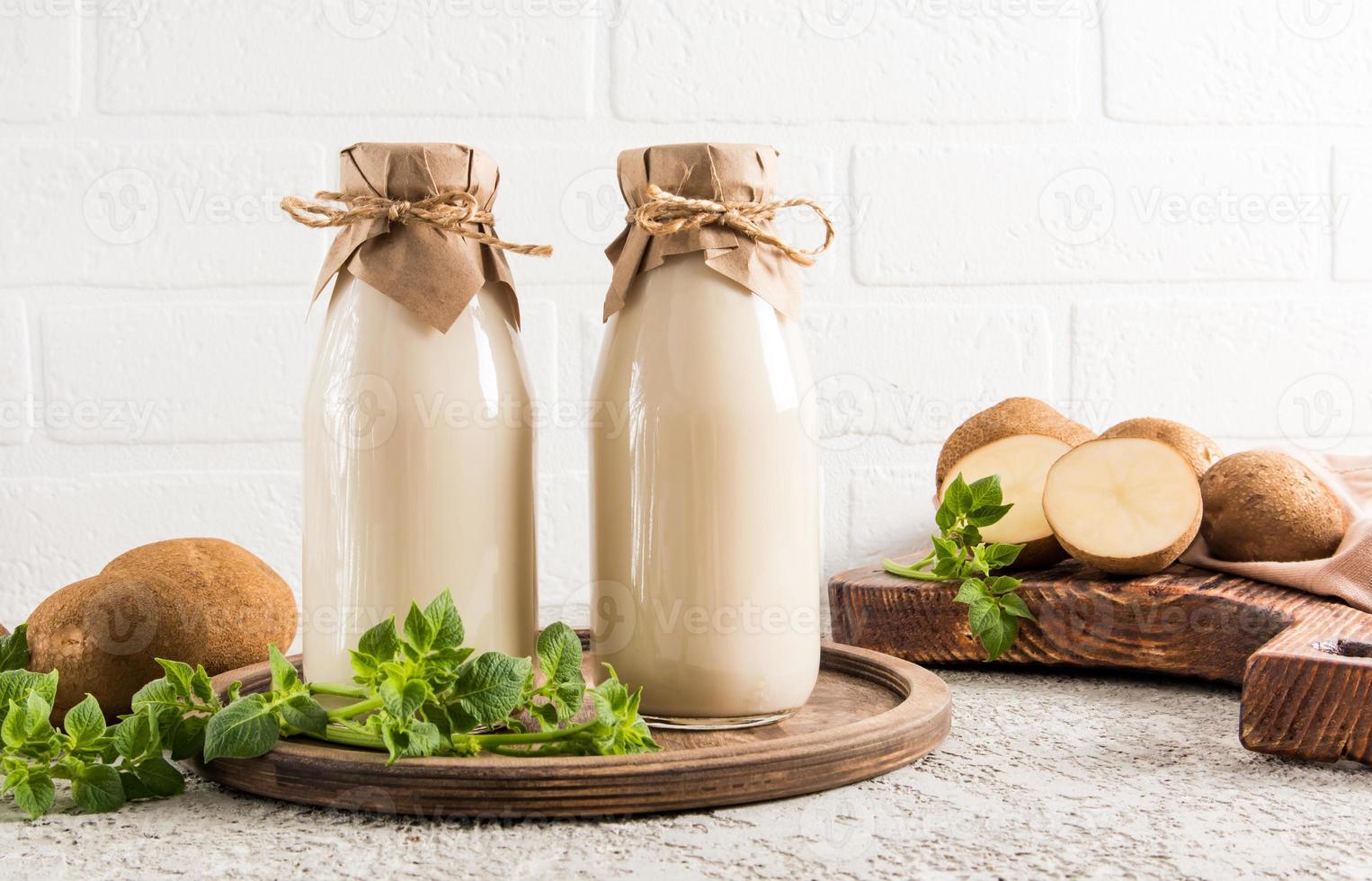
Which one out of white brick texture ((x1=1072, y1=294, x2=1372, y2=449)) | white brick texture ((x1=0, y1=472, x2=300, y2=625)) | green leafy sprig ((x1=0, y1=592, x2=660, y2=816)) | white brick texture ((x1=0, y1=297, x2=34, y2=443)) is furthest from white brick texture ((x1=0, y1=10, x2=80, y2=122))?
white brick texture ((x1=1072, y1=294, x2=1372, y2=449))

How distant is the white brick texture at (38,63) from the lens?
1.03 meters

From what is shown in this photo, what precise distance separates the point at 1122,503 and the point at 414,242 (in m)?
0.48

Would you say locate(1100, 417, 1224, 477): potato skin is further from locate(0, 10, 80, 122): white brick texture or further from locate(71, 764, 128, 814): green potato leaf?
locate(0, 10, 80, 122): white brick texture

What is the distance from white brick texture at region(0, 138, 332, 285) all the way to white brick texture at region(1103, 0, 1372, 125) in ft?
2.45

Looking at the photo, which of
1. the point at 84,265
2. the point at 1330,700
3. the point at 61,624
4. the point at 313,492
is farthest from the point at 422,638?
the point at 84,265

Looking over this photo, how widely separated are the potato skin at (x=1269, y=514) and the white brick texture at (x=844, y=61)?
1.40 feet

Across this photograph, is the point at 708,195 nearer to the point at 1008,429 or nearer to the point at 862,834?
the point at 862,834

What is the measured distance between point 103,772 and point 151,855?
2.3 inches

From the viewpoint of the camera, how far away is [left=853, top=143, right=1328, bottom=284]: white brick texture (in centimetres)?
111

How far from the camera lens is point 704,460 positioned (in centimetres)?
53

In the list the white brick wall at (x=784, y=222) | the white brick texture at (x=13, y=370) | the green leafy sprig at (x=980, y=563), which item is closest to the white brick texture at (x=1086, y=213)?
the white brick wall at (x=784, y=222)

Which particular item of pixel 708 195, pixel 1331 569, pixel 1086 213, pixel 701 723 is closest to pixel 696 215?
pixel 708 195

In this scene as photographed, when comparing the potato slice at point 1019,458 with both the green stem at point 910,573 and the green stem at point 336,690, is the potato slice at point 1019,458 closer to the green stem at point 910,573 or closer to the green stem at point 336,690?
Result: the green stem at point 910,573

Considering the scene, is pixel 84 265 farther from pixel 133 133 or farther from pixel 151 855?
pixel 151 855
